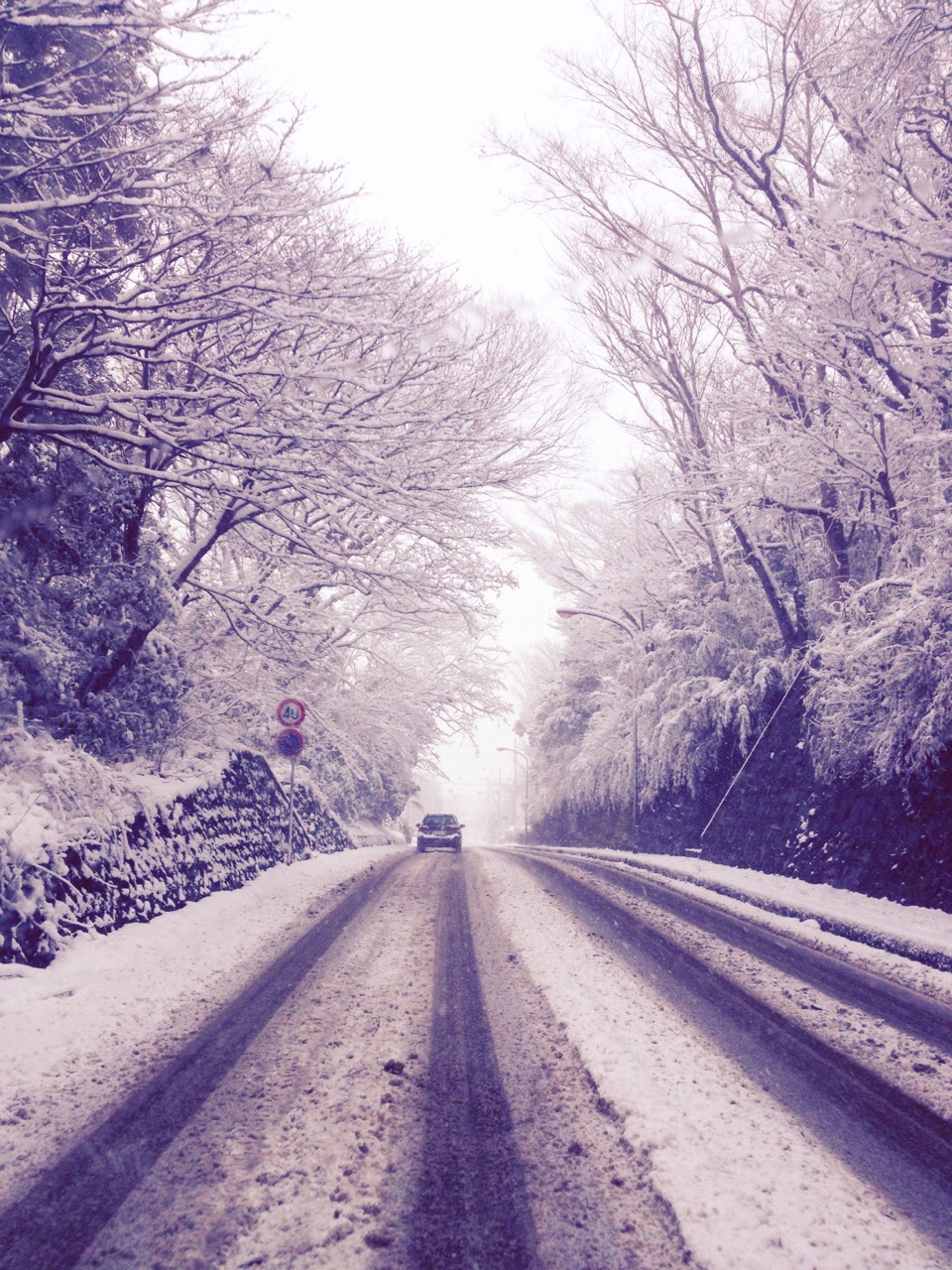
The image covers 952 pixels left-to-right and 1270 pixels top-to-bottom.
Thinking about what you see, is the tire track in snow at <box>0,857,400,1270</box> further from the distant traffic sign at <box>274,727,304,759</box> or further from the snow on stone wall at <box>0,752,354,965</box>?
the distant traffic sign at <box>274,727,304,759</box>

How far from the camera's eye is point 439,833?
25.2 metres

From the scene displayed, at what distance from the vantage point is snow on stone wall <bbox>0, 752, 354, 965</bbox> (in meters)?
6.37

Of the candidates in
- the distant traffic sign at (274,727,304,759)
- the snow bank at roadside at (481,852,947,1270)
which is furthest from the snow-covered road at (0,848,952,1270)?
the distant traffic sign at (274,727,304,759)

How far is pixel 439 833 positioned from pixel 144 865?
17.1 m

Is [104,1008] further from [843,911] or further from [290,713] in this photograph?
[290,713]

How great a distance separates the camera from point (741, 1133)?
3639mm

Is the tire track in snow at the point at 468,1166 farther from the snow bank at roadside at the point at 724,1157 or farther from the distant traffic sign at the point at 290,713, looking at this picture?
the distant traffic sign at the point at 290,713

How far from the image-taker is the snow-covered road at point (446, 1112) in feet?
9.18

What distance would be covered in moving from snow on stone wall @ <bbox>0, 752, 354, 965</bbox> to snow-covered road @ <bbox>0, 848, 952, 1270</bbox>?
0.34 meters

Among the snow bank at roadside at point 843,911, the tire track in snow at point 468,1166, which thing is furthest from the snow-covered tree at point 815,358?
the tire track in snow at point 468,1166

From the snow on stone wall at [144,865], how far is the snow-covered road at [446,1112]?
0.34 m

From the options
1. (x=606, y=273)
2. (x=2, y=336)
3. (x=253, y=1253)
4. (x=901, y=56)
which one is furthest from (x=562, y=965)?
(x=606, y=273)

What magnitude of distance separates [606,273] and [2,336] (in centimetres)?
1341

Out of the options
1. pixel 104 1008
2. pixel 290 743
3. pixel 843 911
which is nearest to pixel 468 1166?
pixel 104 1008
